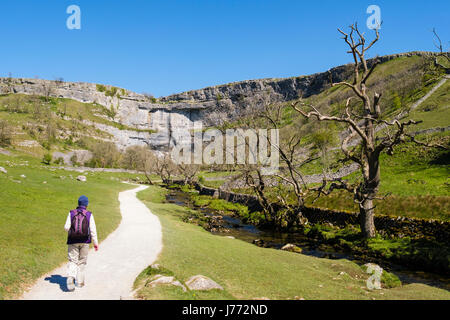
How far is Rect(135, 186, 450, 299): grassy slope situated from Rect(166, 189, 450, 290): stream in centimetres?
230

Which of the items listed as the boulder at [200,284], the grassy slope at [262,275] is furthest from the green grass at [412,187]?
the boulder at [200,284]

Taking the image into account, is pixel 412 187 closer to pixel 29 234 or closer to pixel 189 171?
pixel 29 234

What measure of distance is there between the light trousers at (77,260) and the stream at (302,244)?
14028 millimetres

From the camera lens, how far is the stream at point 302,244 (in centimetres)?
1313

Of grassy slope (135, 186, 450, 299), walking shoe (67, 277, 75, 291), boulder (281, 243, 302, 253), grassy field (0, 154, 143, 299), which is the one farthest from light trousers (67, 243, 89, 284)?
boulder (281, 243, 302, 253)

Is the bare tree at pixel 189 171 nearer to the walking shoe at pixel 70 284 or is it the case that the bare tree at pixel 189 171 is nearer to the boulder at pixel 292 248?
the boulder at pixel 292 248

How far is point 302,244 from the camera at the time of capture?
2056cm

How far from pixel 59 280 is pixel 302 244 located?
16.7 metres

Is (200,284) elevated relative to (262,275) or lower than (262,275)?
elevated

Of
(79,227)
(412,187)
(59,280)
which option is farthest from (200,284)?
(412,187)

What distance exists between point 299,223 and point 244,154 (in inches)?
379

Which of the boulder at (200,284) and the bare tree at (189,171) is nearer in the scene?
the boulder at (200,284)

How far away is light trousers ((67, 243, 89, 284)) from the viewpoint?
330 inches

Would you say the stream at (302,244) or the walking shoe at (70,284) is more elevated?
the walking shoe at (70,284)
